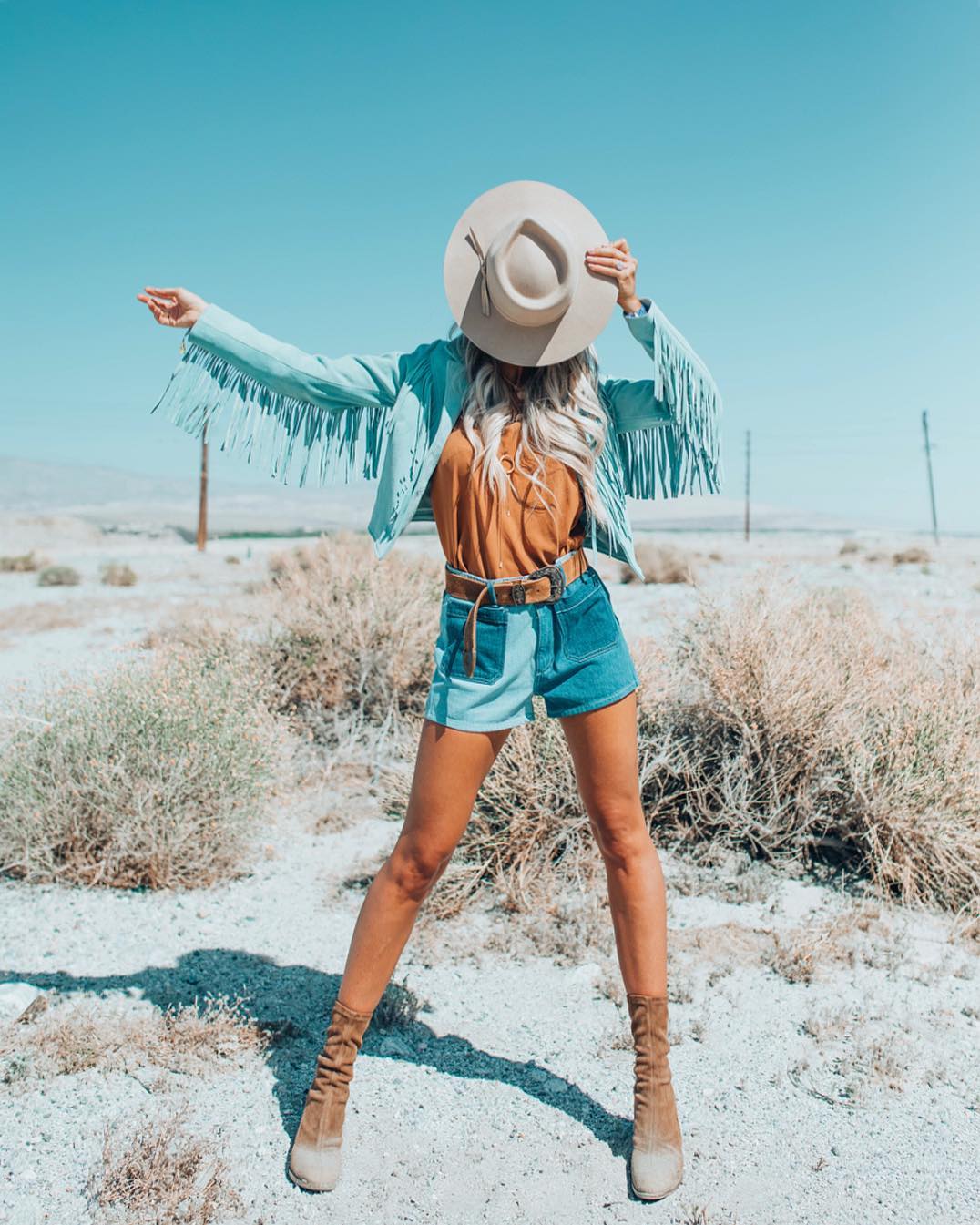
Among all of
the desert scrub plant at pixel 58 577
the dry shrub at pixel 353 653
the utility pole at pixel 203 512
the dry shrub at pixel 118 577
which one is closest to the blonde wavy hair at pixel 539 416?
the dry shrub at pixel 353 653

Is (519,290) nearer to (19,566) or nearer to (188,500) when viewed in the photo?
(19,566)

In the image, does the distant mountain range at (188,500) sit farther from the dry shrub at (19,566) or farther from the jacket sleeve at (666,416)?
the jacket sleeve at (666,416)

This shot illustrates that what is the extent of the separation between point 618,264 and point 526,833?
2487mm

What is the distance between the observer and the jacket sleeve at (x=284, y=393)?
7.39ft

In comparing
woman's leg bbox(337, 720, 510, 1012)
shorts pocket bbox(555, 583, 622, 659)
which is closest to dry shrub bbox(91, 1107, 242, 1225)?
woman's leg bbox(337, 720, 510, 1012)

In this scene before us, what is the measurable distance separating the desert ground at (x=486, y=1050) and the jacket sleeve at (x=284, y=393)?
707mm

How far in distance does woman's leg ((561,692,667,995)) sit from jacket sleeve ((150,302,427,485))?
2.81 feet

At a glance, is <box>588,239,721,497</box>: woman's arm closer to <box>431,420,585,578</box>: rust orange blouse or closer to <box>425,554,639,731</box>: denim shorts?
<box>431,420,585,578</box>: rust orange blouse

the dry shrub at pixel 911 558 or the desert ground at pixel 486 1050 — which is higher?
the dry shrub at pixel 911 558

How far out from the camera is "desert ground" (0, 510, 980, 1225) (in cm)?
216

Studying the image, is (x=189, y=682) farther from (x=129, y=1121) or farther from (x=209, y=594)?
(x=209, y=594)

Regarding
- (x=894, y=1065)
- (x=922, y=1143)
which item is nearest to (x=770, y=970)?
(x=894, y=1065)

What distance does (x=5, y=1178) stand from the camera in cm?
215

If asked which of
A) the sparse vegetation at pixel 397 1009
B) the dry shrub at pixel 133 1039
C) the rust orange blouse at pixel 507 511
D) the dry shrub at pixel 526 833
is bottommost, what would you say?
the sparse vegetation at pixel 397 1009
